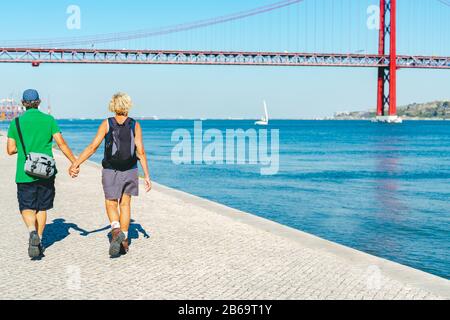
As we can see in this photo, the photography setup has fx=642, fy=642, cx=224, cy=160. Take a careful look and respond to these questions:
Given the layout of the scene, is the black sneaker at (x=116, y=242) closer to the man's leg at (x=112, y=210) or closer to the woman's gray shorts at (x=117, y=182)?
the man's leg at (x=112, y=210)

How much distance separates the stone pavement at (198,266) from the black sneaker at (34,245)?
0.07 m

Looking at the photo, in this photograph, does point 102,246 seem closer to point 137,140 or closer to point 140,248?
point 140,248

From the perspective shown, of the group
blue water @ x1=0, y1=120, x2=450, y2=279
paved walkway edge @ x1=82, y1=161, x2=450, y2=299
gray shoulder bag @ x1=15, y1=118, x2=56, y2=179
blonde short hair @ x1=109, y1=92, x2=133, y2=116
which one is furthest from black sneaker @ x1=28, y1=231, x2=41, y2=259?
blue water @ x1=0, y1=120, x2=450, y2=279

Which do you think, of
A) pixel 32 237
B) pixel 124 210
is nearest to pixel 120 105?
pixel 124 210

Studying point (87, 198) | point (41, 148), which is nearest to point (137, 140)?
point (41, 148)

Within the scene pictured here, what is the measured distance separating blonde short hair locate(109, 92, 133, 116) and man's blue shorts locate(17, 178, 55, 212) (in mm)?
800

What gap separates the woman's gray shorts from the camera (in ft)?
Result: 17.6

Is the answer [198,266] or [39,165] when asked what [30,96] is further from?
[198,266]

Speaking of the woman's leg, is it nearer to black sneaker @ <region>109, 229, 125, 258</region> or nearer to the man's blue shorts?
black sneaker @ <region>109, 229, 125, 258</region>

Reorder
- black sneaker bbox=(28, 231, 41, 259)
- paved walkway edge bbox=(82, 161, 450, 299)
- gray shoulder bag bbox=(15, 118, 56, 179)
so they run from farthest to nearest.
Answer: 1. black sneaker bbox=(28, 231, 41, 259)
2. gray shoulder bag bbox=(15, 118, 56, 179)
3. paved walkway edge bbox=(82, 161, 450, 299)

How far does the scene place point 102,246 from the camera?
594cm

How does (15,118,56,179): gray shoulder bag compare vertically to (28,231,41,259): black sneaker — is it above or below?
above

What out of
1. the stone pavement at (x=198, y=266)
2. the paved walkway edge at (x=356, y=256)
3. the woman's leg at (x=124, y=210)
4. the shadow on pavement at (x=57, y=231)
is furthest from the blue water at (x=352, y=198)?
the shadow on pavement at (x=57, y=231)
